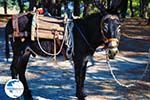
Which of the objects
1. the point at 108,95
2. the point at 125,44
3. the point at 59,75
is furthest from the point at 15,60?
the point at 125,44

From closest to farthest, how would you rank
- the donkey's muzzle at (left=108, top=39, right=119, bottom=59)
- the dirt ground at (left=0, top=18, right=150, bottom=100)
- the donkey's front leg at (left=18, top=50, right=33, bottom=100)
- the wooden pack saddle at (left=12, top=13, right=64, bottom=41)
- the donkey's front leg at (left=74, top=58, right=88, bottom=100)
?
the donkey's muzzle at (left=108, top=39, right=119, bottom=59) < the donkey's front leg at (left=74, top=58, right=88, bottom=100) < the wooden pack saddle at (left=12, top=13, right=64, bottom=41) < the donkey's front leg at (left=18, top=50, right=33, bottom=100) < the dirt ground at (left=0, top=18, right=150, bottom=100)

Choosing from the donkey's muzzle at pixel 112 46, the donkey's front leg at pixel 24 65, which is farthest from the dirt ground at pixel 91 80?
the donkey's muzzle at pixel 112 46

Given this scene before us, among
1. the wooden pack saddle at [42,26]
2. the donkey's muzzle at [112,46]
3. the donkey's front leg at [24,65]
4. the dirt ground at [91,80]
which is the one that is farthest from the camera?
the dirt ground at [91,80]

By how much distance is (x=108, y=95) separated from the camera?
958cm

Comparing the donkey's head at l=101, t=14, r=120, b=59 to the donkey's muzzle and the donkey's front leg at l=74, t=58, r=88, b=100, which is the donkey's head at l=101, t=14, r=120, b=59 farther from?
the donkey's front leg at l=74, t=58, r=88, b=100

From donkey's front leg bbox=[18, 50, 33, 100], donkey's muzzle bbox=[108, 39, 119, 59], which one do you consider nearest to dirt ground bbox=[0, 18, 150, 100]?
donkey's front leg bbox=[18, 50, 33, 100]

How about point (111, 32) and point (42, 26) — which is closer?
point (111, 32)

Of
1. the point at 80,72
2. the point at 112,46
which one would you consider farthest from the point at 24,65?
the point at 112,46

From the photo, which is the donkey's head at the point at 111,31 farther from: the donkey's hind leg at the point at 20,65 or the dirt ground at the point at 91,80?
the donkey's hind leg at the point at 20,65

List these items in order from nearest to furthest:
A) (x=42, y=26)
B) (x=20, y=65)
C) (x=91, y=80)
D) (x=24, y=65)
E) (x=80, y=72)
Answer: (x=80, y=72)
(x=42, y=26)
(x=20, y=65)
(x=24, y=65)
(x=91, y=80)

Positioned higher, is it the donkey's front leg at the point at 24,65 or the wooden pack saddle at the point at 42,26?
the wooden pack saddle at the point at 42,26

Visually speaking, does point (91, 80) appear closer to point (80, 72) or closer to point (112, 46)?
point (80, 72)

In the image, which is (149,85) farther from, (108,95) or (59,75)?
(59,75)

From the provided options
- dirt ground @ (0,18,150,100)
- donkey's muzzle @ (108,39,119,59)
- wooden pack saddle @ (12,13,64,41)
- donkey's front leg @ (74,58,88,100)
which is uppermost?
wooden pack saddle @ (12,13,64,41)
